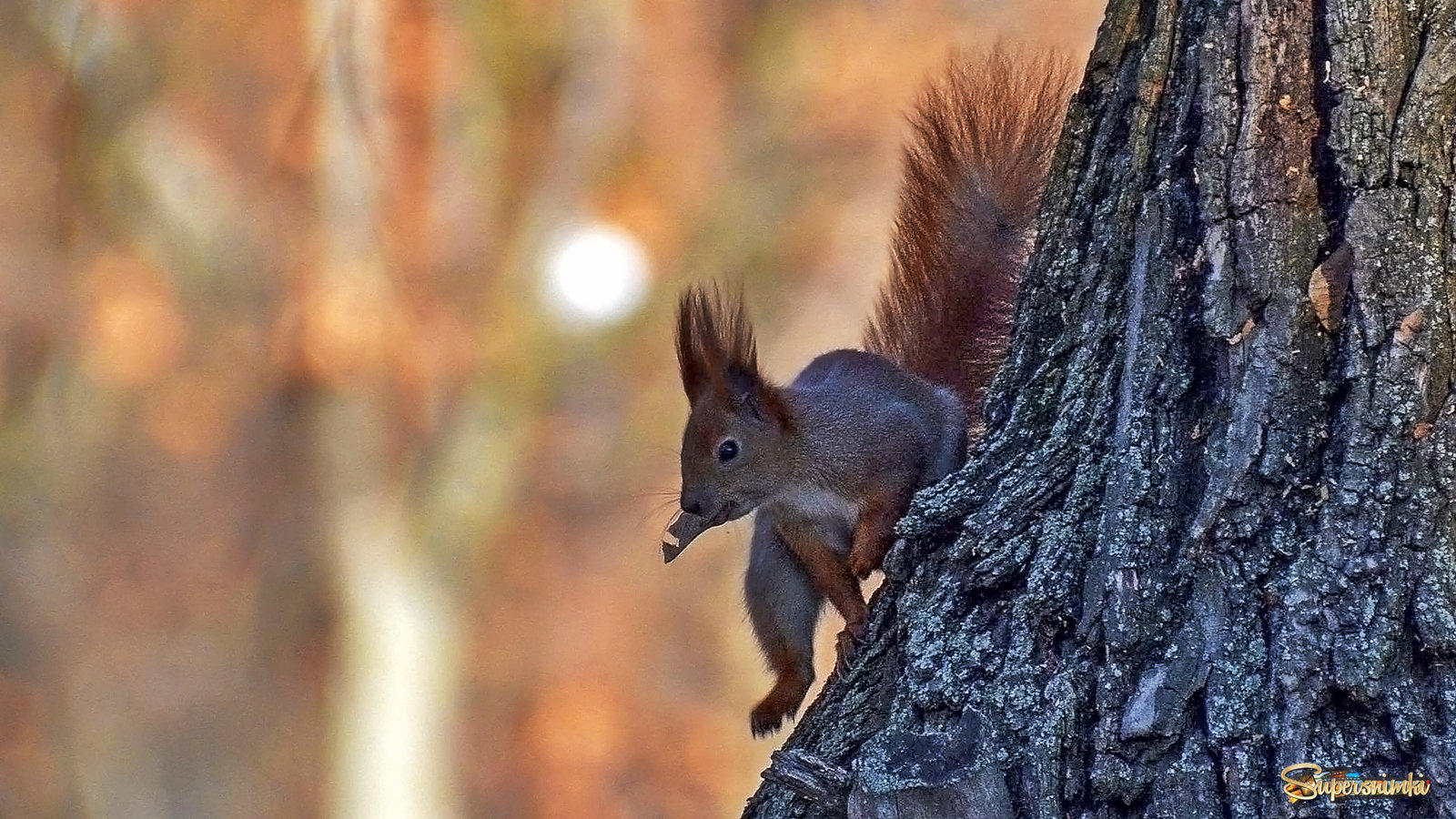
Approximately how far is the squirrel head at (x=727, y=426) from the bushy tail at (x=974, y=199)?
243 mm

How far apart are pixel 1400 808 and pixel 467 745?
16.3 feet

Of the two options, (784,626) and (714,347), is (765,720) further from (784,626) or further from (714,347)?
(714,347)

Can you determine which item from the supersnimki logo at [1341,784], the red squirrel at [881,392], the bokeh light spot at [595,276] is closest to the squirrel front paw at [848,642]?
the red squirrel at [881,392]

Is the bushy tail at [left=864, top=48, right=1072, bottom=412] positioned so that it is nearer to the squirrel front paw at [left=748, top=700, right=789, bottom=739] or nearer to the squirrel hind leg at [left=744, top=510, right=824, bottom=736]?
the squirrel hind leg at [left=744, top=510, right=824, bottom=736]

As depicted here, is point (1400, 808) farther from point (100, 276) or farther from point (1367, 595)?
point (100, 276)

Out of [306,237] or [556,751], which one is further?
[556,751]

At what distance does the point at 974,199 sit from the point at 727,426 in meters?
0.45

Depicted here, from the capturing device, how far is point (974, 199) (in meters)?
2.04

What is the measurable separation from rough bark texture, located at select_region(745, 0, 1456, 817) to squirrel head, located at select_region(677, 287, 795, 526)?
2.20 ft

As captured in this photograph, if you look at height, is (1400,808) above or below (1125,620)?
below

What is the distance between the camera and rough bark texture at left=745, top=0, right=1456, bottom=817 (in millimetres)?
1207

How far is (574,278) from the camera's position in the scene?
5691 millimetres

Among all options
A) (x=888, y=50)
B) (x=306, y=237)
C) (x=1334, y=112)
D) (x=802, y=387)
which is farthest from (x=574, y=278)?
(x=1334, y=112)

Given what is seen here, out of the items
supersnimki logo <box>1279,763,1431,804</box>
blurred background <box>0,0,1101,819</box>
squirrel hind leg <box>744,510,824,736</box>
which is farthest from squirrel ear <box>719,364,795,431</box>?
blurred background <box>0,0,1101,819</box>
